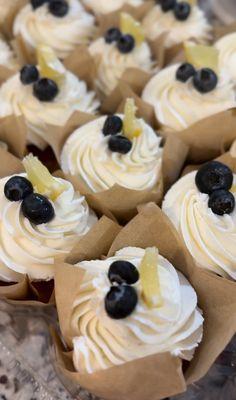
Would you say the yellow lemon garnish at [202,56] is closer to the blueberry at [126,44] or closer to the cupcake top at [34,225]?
the blueberry at [126,44]

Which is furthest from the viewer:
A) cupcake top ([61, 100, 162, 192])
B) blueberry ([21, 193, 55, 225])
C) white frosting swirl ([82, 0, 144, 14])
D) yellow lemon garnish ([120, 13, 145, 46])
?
white frosting swirl ([82, 0, 144, 14])

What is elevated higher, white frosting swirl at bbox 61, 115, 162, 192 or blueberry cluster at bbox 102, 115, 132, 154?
blueberry cluster at bbox 102, 115, 132, 154

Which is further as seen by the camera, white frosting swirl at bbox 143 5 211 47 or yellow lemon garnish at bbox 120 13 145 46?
white frosting swirl at bbox 143 5 211 47

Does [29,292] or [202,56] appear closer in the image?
[29,292]

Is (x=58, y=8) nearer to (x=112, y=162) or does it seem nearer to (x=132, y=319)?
(x=112, y=162)

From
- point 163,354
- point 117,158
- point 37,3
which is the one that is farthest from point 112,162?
point 37,3

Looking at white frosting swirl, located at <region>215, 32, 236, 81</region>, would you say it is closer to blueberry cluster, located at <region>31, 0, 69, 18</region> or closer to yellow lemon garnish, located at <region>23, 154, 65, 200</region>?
blueberry cluster, located at <region>31, 0, 69, 18</region>

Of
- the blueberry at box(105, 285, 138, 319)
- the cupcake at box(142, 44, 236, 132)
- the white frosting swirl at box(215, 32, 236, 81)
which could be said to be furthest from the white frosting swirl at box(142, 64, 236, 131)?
the blueberry at box(105, 285, 138, 319)
